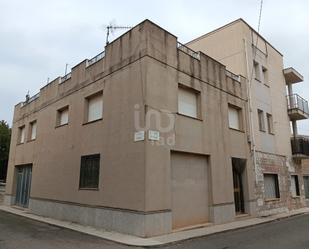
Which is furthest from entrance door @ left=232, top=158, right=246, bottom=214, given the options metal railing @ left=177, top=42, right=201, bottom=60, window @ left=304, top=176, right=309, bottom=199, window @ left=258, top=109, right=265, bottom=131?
window @ left=304, top=176, right=309, bottom=199

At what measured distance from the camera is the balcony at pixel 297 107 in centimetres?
1952

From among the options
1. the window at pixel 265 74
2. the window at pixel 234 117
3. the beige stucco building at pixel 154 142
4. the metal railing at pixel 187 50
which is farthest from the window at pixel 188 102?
the window at pixel 265 74

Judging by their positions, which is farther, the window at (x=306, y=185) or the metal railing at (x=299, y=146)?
the window at (x=306, y=185)

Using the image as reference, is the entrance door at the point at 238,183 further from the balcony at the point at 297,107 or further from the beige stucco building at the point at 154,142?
the balcony at the point at 297,107

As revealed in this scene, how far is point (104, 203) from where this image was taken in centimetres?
1059

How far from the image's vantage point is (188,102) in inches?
471

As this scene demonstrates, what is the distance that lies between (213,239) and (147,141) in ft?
12.1

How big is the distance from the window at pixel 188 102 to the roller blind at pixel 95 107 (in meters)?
3.36

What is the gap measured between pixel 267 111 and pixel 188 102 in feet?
24.5

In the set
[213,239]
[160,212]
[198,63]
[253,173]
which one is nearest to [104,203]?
[160,212]

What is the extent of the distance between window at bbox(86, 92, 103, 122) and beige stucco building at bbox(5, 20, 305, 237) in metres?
0.05

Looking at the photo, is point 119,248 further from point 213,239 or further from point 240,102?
point 240,102

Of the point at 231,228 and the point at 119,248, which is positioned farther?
the point at 231,228

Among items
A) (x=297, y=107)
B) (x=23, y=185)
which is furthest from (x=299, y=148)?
(x=23, y=185)
